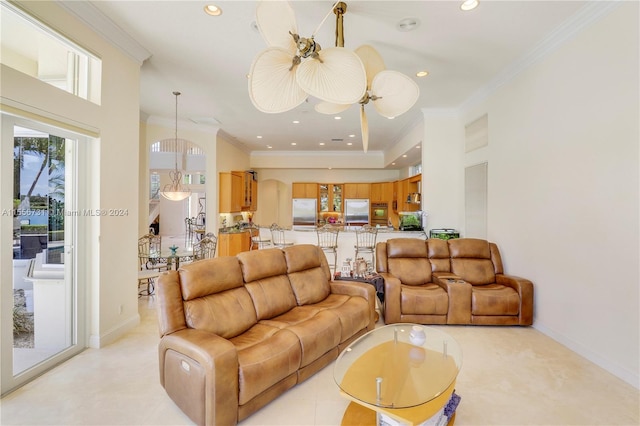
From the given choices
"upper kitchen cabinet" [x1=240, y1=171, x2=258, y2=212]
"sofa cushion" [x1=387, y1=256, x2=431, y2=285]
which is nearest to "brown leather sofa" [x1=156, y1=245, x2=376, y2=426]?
"sofa cushion" [x1=387, y1=256, x2=431, y2=285]

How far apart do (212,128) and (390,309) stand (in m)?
5.45

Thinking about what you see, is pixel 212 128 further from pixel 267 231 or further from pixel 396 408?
pixel 396 408

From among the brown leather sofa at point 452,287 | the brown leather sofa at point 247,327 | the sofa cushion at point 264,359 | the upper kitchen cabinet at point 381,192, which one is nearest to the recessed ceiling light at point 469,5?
the brown leather sofa at point 452,287

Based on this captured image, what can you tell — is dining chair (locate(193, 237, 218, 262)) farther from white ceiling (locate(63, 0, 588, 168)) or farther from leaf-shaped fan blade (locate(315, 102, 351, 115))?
leaf-shaped fan blade (locate(315, 102, 351, 115))

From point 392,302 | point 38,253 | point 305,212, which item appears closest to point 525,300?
point 392,302

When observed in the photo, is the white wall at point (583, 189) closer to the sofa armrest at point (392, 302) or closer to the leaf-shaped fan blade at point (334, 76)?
the sofa armrest at point (392, 302)

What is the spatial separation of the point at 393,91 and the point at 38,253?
3.50m

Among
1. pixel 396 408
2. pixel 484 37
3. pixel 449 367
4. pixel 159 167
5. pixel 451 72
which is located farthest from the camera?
pixel 159 167

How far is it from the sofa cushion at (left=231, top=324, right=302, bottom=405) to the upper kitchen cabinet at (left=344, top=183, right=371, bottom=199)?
725 cm

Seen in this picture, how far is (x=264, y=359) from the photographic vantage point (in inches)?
77.3

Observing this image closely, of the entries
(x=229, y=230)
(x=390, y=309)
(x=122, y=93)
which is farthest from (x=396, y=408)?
(x=229, y=230)

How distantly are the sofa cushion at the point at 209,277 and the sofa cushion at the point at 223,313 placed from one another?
5 centimetres

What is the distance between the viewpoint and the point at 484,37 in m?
3.10

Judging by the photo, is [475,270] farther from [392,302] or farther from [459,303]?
[392,302]
